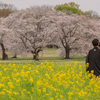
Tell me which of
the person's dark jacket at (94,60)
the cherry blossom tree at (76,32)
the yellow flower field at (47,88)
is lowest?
the yellow flower field at (47,88)

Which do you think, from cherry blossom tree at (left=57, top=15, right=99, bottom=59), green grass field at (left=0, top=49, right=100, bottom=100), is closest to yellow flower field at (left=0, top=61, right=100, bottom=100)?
green grass field at (left=0, top=49, right=100, bottom=100)

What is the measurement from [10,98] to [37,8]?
2493 centimetres

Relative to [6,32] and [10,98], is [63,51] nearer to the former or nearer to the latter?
[6,32]

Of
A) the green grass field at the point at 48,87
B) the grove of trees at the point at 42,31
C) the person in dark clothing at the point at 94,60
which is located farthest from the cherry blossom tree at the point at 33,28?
the green grass field at the point at 48,87

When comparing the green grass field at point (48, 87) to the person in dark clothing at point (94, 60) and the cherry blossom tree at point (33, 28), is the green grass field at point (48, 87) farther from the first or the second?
the cherry blossom tree at point (33, 28)

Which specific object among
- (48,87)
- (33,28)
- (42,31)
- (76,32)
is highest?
(33,28)

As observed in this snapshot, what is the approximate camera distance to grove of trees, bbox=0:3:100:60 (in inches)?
1105

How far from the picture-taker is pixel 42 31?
93.2 feet

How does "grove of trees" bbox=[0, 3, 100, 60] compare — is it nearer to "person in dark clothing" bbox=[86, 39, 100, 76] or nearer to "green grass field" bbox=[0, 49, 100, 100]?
"person in dark clothing" bbox=[86, 39, 100, 76]

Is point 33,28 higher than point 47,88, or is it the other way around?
point 33,28

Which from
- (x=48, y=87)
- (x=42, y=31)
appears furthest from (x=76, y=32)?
(x=48, y=87)

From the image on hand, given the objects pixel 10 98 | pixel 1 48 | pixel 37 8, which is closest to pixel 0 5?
pixel 1 48

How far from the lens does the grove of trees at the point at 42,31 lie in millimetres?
28062

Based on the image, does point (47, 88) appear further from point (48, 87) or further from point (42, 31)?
point (42, 31)
